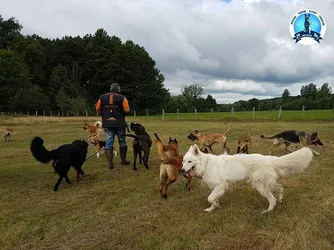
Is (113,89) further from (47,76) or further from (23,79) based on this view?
(47,76)

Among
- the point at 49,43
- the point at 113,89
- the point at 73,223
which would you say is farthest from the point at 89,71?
the point at 73,223

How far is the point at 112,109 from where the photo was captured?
8234mm

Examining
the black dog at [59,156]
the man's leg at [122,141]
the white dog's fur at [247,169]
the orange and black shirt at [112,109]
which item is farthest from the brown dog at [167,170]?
the man's leg at [122,141]

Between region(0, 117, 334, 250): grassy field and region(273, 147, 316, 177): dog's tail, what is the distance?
630mm

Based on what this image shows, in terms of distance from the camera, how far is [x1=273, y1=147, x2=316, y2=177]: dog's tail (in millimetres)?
4793

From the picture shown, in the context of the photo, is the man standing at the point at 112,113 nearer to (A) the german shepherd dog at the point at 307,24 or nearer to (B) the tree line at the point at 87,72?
(A) the german shepherd dog at the point at 307,24

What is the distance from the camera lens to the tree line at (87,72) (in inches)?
2200

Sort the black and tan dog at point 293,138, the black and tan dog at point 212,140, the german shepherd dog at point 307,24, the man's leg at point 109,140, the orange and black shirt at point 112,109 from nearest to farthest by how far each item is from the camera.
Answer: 1. the orange and black shirt at point 112,109
2. the man's leg at point 109,140
3. the black and tan dog at point 293,138
4. the black and tan dog at point 212,140
5. the german shepherd dog at point 307,24

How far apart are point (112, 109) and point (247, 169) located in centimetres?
453

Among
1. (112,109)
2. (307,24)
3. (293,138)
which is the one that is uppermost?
(307,24)

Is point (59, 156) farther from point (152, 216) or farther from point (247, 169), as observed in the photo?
point (247, 169)

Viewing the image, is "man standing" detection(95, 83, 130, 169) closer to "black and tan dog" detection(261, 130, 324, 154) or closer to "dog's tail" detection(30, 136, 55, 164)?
"dog's tail" detection(30, 136, 55, 164)

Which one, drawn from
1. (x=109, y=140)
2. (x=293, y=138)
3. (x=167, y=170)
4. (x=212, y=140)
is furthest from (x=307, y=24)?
(x=167, y=170)

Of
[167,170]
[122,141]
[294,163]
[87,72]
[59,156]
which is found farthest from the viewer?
[87,72]
